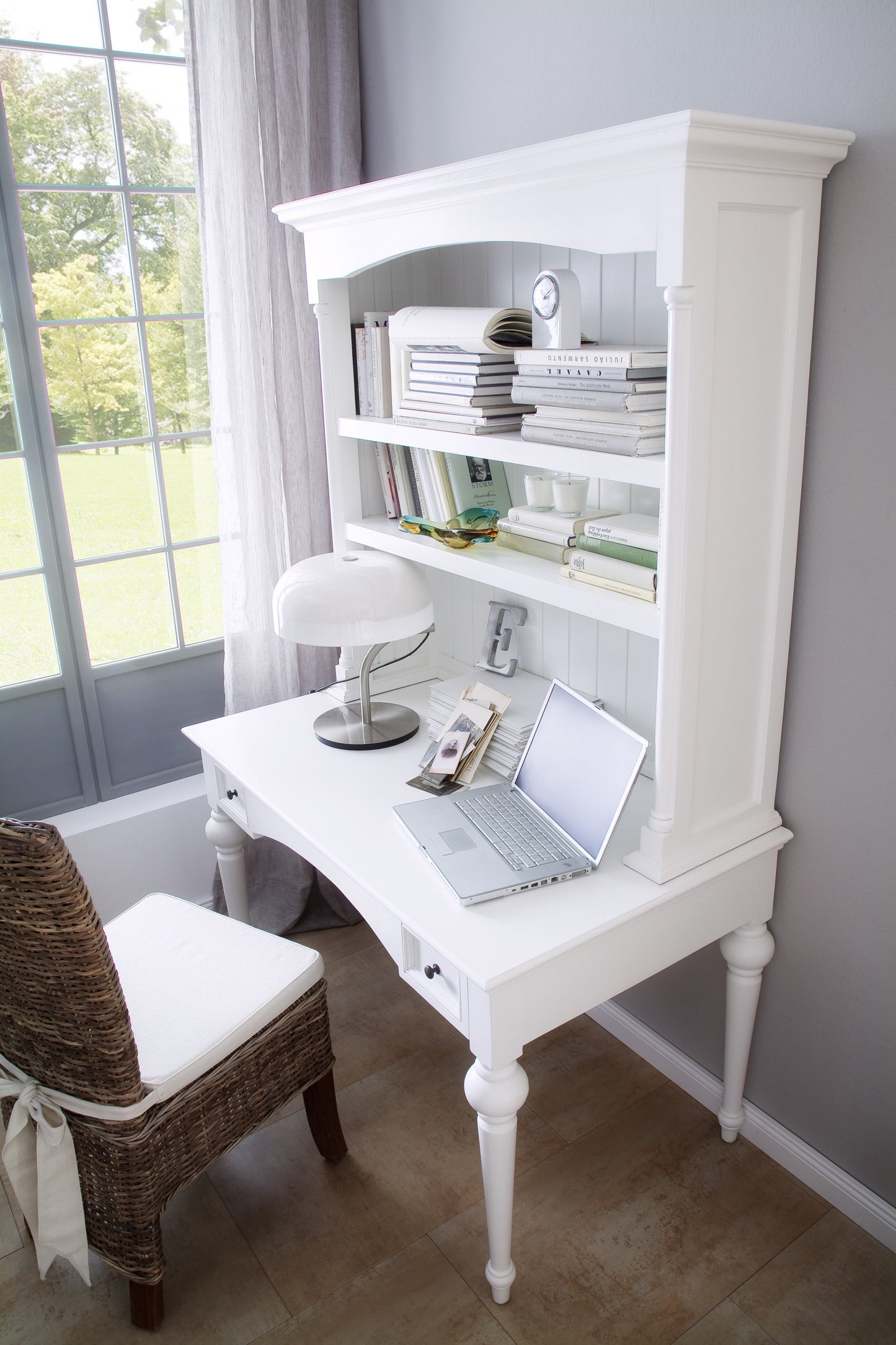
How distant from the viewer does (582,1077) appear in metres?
2.09

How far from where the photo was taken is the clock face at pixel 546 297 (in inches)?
58.4

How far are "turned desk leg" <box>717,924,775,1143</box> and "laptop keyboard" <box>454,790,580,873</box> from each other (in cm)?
39

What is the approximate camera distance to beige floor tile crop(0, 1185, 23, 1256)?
5.80 ft

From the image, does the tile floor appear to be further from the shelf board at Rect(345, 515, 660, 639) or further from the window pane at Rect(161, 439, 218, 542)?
the window pane at Rect(161, 439, 218, 542)

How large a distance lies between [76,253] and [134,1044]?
173 cm

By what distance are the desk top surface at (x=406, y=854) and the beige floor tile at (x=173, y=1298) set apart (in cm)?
69

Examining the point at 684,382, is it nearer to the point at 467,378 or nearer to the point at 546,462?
the point at 546,462

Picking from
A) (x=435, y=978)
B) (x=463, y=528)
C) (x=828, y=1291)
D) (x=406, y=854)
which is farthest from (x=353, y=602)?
(x=828, y=1291)

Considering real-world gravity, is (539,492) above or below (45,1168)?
above

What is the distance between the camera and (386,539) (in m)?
2.04

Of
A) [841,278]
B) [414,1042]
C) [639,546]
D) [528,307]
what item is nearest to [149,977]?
[414,1042]

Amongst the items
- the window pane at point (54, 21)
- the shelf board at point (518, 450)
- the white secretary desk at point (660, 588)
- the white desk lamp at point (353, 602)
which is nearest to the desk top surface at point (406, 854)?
the white secretary desk at point (660, 588)

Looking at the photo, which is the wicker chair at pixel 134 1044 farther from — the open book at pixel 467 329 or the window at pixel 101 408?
the open book at pixel 467 329

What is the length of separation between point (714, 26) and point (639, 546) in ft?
2.58
